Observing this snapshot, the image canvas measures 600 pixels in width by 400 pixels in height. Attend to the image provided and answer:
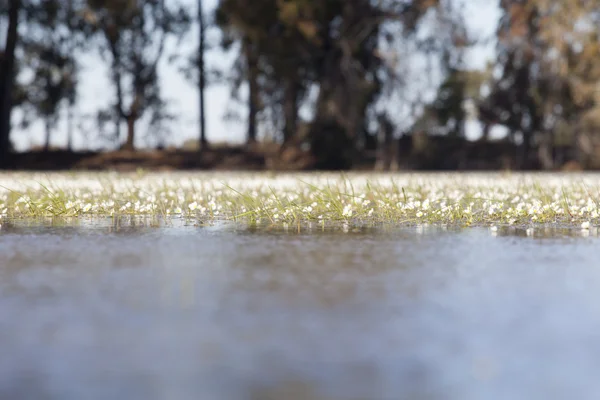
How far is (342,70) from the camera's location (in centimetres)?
3694

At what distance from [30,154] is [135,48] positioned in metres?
6.94

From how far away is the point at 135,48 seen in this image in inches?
1762

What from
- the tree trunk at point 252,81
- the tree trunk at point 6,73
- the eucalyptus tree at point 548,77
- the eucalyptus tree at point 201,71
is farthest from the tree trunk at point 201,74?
the eucalyptus tree at point 548,77

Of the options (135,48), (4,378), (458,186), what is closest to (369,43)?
(135,48)

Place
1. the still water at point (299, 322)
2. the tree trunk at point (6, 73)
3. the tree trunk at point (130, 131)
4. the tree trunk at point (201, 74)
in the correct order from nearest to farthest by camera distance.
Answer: the still water at point (299, 322) < the tree trunk at point (6, 73) < the tree trunk at point (201, 74) < the tree trunk at point (130, 131)

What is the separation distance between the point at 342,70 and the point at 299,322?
32712 millimetres

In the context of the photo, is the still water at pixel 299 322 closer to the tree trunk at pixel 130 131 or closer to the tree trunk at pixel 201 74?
the tree trunk at pixel 201 74

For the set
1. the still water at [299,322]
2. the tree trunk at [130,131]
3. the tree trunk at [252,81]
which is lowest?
the still water at [299,322]

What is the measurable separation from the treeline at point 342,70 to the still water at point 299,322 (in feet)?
97.1

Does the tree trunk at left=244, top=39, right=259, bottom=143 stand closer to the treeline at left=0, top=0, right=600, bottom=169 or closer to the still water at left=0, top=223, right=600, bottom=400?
the treeline at left=0, top=0, right=600, bottom=169

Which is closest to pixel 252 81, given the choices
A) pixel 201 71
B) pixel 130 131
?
pixel 201 71

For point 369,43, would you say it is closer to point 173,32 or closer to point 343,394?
point 173,32

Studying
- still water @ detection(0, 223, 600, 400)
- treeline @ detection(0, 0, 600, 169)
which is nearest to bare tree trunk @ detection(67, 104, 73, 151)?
treeline @ detection(0, 0, 600, 169)

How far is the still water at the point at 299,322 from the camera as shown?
3594mm
